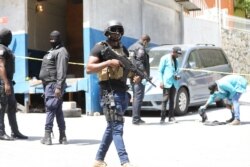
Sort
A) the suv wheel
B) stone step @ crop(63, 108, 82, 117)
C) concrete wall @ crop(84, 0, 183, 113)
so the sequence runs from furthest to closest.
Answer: concrete wall @ crop(84, 0, 183, 113)
stone step @ crop(63, 108, 82, 117)
the suv wheel

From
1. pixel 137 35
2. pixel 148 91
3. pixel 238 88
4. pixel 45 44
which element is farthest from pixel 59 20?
pixel 238 88

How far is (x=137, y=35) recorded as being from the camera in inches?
601

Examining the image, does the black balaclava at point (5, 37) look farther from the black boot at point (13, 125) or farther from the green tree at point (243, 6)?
the green tree at point (243, 6)

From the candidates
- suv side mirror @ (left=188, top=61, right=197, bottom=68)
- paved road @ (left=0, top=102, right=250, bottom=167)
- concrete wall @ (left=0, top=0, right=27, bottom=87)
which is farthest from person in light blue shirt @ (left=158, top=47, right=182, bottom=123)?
concrete wall @ (left=0, top=0, right=27, bottom=87)

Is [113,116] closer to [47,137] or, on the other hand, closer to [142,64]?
[47,137]

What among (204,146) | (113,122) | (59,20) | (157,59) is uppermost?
(59,20)

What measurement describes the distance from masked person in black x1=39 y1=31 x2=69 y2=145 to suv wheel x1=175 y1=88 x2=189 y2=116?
15.8 ft

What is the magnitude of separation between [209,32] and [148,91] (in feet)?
38.1

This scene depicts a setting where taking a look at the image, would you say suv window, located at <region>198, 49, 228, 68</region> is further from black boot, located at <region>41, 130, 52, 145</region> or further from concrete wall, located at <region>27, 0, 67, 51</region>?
black boot, located at <region>41, 130, 52, 145</region>

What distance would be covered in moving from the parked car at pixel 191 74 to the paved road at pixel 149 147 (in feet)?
4.46

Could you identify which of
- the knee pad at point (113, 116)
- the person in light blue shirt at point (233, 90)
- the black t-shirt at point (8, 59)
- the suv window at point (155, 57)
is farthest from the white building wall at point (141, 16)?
the knee pad at point (113, 116)

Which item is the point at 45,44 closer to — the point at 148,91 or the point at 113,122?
the point at 148,91

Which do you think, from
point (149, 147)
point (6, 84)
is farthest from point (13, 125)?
point (149, 147)

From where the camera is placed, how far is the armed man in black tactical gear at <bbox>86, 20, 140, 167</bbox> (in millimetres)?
5773
